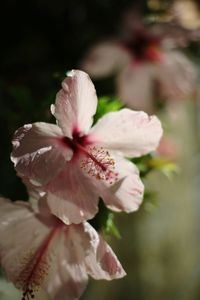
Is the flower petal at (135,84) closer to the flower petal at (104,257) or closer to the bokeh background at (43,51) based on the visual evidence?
the bokeh background at (43,51)

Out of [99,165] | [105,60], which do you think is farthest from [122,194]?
[105,60]

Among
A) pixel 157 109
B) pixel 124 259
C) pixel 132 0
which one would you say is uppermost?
pixel 132 0

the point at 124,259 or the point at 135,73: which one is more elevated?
the point at 135,73

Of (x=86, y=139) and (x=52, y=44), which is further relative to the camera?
(x=52, y=44)

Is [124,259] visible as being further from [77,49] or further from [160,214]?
[77,49]

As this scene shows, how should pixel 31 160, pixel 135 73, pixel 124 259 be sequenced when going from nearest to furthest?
pixel 31 160
pixel 135 73
pixel 124 259

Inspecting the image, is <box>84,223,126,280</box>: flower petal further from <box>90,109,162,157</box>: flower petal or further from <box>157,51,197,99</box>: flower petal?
<box>157,51,197,99</box>: flower petal

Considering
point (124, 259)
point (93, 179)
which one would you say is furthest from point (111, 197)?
point (124, 259)
